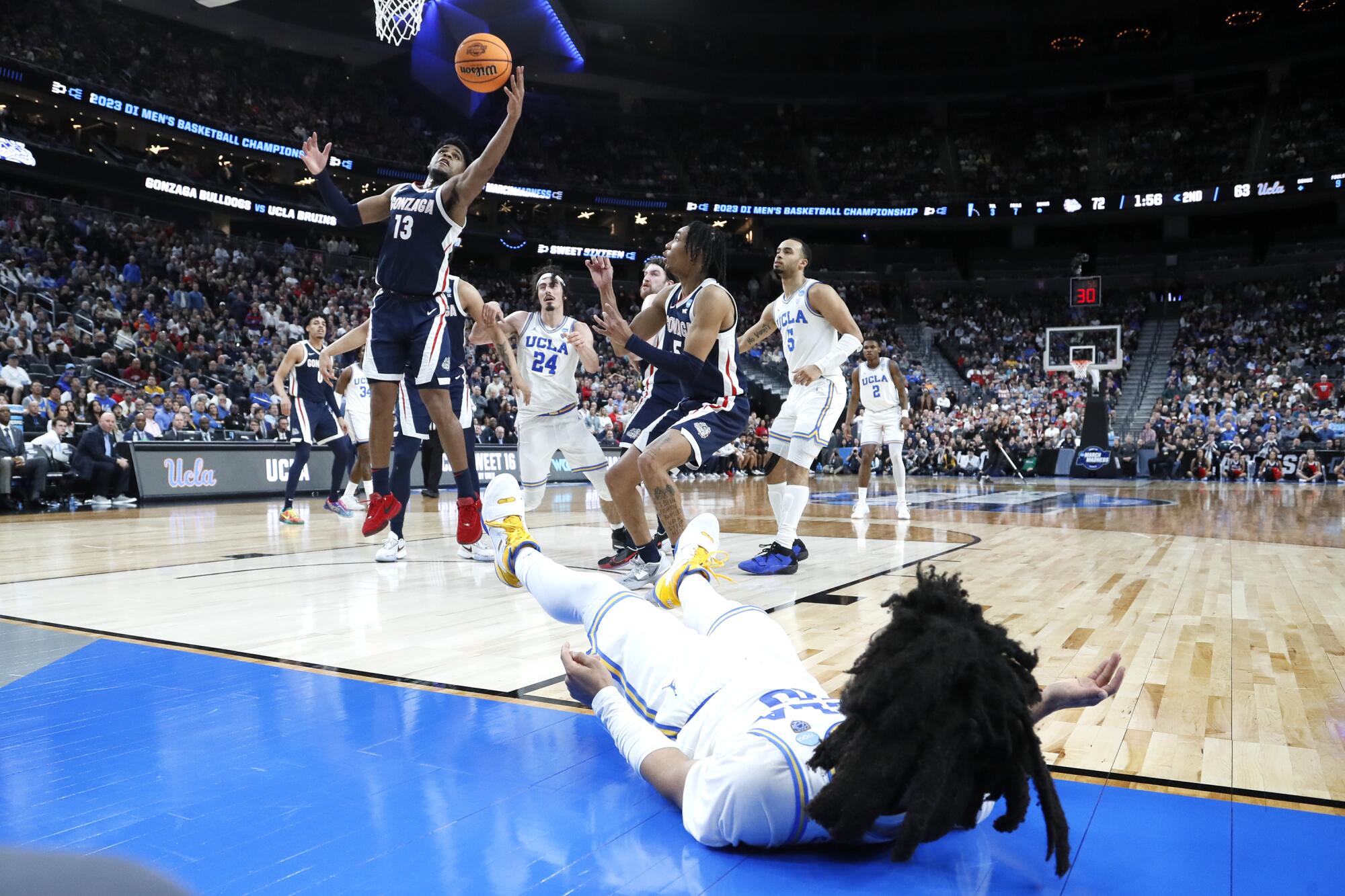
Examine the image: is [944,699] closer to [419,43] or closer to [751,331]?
[751,331]

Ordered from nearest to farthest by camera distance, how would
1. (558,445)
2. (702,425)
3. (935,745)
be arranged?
(935,745)
(702,425)
(558,445)

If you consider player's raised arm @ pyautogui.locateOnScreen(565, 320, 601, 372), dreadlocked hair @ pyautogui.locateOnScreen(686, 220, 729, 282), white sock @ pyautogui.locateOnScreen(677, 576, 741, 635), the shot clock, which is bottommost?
white sock @ pyautogui.locateOnScreen(677, 576, 741, 635)

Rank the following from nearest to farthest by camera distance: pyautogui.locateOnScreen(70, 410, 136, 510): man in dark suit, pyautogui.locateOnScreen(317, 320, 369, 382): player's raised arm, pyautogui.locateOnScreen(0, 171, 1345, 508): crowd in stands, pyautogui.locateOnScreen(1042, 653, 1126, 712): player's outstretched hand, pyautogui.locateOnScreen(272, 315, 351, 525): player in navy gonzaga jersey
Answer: pyautogui.locateOnScreen(1042, 653, 1126, 712): player's outstretched hand → pyautogui.locateOnScreen(317, 320, 369, 382): player's raised arm → pyautogui.locateOnScreen(272, 315, 351, 525): player in navy gonzaga jersey → pyautogui.locateOnScreen(70, 410, 136, 510): man in dark suit → pyautogui.locateOnScreen(0, 171, 1345, 508): crowd in stands

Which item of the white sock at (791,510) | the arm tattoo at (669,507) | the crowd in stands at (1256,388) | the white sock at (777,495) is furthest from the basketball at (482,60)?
the crowd in stands at (1256,388)

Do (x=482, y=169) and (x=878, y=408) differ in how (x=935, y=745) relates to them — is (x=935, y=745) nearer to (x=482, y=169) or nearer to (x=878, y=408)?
(x=482, y=169)

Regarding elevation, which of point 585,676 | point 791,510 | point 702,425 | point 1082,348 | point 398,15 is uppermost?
point 398,15

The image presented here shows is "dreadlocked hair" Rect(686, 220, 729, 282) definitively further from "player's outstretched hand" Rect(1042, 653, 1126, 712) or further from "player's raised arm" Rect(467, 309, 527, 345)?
"player's outstretched hand" Rect(1042, 653, 1126, 712)

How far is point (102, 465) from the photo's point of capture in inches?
464

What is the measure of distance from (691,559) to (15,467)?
11691 millimetres

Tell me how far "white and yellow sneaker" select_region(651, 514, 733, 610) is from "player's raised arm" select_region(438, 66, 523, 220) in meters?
2.45

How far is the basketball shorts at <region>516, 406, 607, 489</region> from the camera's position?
648 cm

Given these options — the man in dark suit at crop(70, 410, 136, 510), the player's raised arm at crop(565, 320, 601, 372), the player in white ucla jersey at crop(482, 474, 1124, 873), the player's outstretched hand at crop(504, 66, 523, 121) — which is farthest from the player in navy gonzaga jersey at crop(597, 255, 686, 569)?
the man in dark suit at crop(70, 410, 136, 510)

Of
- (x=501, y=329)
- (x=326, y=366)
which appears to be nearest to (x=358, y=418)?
(x=326, y=366)

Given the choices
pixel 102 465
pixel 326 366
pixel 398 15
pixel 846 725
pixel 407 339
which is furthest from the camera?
pixel 398 15
